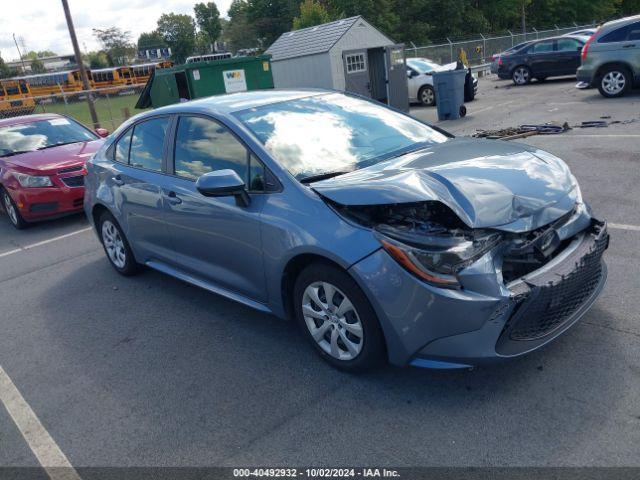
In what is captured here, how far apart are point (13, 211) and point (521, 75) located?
17.5m

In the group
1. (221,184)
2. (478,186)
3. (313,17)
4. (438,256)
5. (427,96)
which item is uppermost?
(313,17)

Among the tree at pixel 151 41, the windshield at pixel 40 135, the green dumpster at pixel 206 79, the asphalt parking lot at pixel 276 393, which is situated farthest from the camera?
the tree at pixel 151 41

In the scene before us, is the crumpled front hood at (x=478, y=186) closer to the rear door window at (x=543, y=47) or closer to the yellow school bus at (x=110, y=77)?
the rear door window at (x=543, y=47)

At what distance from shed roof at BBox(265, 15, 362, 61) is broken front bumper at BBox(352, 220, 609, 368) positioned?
13432 mm

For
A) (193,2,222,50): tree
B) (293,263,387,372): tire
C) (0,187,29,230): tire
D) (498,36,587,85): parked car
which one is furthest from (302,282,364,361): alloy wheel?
(193,2,222,50): tree

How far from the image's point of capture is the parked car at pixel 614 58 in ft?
42.4

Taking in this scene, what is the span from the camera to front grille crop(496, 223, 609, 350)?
286cm

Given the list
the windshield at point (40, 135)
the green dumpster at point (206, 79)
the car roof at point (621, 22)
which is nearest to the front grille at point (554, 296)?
the windshield at point (40, 135)

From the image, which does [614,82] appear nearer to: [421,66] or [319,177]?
[421,66]

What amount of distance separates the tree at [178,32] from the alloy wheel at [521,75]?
10104 cm

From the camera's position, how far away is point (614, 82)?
529 inches

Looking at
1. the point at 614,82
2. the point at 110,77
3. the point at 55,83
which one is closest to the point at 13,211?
the point at 614,82

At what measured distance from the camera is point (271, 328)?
4.20 m

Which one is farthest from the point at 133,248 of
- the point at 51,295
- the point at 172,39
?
the point at 172,39
